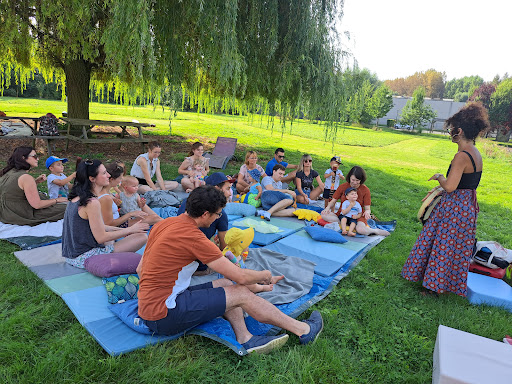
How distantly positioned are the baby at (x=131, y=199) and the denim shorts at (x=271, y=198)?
212cm

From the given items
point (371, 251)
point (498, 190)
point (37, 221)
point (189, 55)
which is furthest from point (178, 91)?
point (498, 190)

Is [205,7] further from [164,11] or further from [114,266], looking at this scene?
[114,266]

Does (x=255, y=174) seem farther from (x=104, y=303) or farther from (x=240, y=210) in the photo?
(x=104, y=303)

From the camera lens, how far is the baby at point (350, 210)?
5516 millimetres

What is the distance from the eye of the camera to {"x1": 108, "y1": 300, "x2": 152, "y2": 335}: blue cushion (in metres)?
2.70

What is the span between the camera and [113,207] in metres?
4.42

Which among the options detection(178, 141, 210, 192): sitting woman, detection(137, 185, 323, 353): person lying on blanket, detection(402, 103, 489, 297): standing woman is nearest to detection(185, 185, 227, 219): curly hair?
detection(137, 185, 323, 353): person lying on blanket

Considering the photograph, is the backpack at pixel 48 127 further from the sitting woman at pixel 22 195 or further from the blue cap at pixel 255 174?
the blue cap at pixel 255 174

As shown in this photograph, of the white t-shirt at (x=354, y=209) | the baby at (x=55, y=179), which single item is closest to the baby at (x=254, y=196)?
the white t-shirt at (x=354, y=209)

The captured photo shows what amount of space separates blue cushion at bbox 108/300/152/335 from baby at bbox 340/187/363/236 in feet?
11.8

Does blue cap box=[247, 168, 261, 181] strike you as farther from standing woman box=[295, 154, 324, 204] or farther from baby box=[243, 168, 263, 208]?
standing woman box=[295, 154, 324, 204]

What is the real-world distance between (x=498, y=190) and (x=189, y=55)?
1088 cm

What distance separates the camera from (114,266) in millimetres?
3471

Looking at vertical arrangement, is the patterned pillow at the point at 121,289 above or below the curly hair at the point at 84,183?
below
